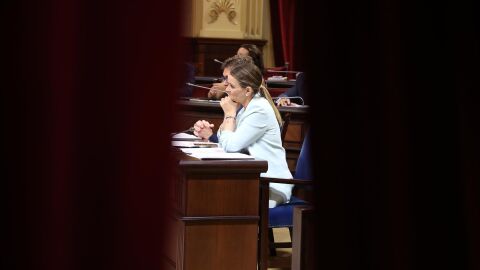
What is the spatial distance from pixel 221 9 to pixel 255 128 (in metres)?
7.04

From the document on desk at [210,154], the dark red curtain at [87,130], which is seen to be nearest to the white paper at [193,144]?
the document on desk at [210,154]

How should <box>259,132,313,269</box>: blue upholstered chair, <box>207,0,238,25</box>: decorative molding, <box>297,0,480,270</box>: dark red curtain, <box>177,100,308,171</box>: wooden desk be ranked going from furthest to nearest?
1. <box>207,0,238,25</box>: decorative molding
2. <box>177,100,308,171</box>: wooden desk
3. <box>259,132,313,269</box>: blue upholstered chair
4. <box>297,0,480,270</box>: dark red curtain

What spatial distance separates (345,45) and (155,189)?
0.55 m

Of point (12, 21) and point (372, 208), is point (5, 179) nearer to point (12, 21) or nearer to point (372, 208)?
point (12, 21)

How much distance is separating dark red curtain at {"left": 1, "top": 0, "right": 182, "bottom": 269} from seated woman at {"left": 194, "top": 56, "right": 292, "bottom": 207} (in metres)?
2.95

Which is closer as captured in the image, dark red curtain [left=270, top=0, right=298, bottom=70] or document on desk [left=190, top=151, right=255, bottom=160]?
document on desk [left=190, top=151, right=255, bottom=160]

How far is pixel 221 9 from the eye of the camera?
36.2ft

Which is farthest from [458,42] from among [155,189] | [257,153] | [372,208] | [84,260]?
[257,153]

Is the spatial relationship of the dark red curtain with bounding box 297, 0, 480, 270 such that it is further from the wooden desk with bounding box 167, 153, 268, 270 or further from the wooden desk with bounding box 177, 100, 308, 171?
the wooden desk with bounding box 177, 100, 308, 171

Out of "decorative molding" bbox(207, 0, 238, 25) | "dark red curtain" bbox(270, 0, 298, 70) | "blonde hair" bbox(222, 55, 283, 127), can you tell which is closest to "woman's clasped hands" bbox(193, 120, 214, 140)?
"blonde hair" bbox(222, 55, 283, 127)

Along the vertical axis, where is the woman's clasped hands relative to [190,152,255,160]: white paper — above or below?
above

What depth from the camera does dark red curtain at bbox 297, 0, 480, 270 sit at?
159 centimetres

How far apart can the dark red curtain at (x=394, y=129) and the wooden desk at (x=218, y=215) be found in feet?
5.83

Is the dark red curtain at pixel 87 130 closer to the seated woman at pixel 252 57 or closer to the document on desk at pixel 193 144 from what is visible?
the document on desk at pixel 193 144
